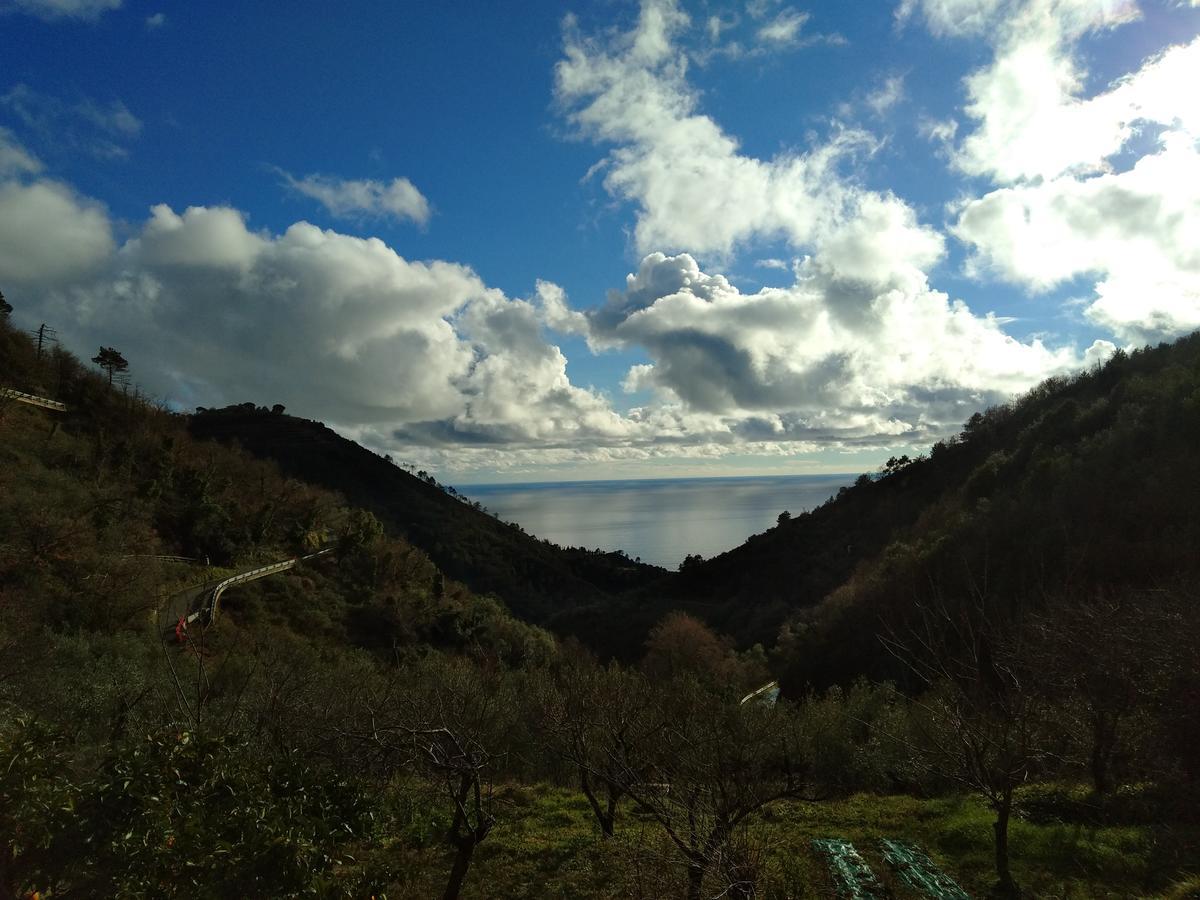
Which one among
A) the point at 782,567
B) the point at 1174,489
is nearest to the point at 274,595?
the point at 1174,489

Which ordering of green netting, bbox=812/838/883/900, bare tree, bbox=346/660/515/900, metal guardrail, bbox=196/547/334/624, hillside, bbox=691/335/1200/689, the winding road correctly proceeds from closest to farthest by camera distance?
1. bare tree, bbox=346/660/515/900
2. green netting, bbox=812/838/883/900
3. hillside, bbox=691/335/1200/689
4. the winding road
5. metal guardrail, bbox=196/547/334/624

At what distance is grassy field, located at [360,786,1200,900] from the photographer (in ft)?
29.8

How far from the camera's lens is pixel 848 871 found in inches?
407

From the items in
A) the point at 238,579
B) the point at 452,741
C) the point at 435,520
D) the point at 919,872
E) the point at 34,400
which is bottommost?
the point at 435,520

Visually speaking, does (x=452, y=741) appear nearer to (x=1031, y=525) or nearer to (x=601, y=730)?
(x=601, y=730)

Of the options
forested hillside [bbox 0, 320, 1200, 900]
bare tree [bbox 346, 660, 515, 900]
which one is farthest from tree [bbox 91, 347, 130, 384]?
bare tree [bbox 346, 660, 515, 900]

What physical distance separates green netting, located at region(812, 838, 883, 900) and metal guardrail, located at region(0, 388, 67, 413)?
48681 mm

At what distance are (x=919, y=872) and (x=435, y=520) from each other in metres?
83.8

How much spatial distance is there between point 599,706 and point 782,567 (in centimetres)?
7024

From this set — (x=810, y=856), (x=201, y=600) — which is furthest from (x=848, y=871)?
(x=201, y=600)

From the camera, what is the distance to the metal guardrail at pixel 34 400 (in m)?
37.6

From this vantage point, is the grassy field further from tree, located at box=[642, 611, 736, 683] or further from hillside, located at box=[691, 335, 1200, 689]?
tree, located at box=[642, 611, 736, 683]

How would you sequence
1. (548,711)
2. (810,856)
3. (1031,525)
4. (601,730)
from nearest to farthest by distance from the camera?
(810,856), (601,730), (548,711), (1031,525)

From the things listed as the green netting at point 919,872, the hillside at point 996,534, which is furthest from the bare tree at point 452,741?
the hillside at point 996,534
